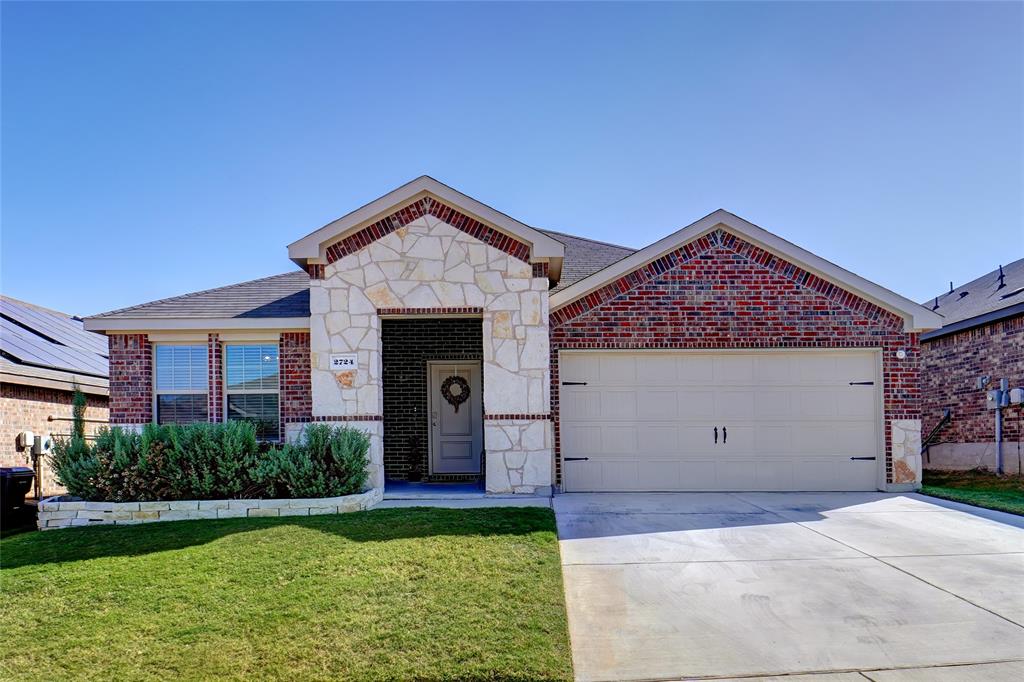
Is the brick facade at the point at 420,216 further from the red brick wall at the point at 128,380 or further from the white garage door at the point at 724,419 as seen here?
the red brick wall at the point at 128,380

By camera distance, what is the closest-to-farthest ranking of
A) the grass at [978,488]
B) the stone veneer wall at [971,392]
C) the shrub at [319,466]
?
the shrub at [319,466] → the grass at [978,488] → the stone veneer wall at [971,392]

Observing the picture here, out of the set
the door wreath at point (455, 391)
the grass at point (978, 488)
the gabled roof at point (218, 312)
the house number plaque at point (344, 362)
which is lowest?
the grass at point (978, 488)

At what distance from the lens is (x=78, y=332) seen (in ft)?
64.5

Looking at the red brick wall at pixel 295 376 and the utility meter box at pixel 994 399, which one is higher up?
the red brick wall at pixel 295 376

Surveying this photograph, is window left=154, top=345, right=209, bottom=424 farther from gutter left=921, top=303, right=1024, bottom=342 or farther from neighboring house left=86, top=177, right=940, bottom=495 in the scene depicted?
gutter left=921, top=303, right=1024, bottom=342

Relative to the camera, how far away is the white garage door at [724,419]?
11344 mm

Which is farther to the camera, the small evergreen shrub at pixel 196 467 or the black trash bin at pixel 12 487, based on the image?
the black trash bin at pixel 12 487

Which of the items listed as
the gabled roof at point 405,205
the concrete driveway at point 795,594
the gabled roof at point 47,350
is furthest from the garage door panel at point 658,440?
the gabled roof at point 47,350

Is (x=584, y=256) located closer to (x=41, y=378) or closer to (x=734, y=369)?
(x=734, y=369)

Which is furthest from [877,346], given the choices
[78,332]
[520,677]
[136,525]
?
[78,332]

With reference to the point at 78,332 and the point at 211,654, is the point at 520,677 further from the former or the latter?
the point at 78,332

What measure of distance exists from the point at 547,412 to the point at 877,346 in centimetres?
560

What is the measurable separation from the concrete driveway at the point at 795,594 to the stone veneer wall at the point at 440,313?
1.96 m

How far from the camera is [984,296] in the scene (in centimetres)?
1589
